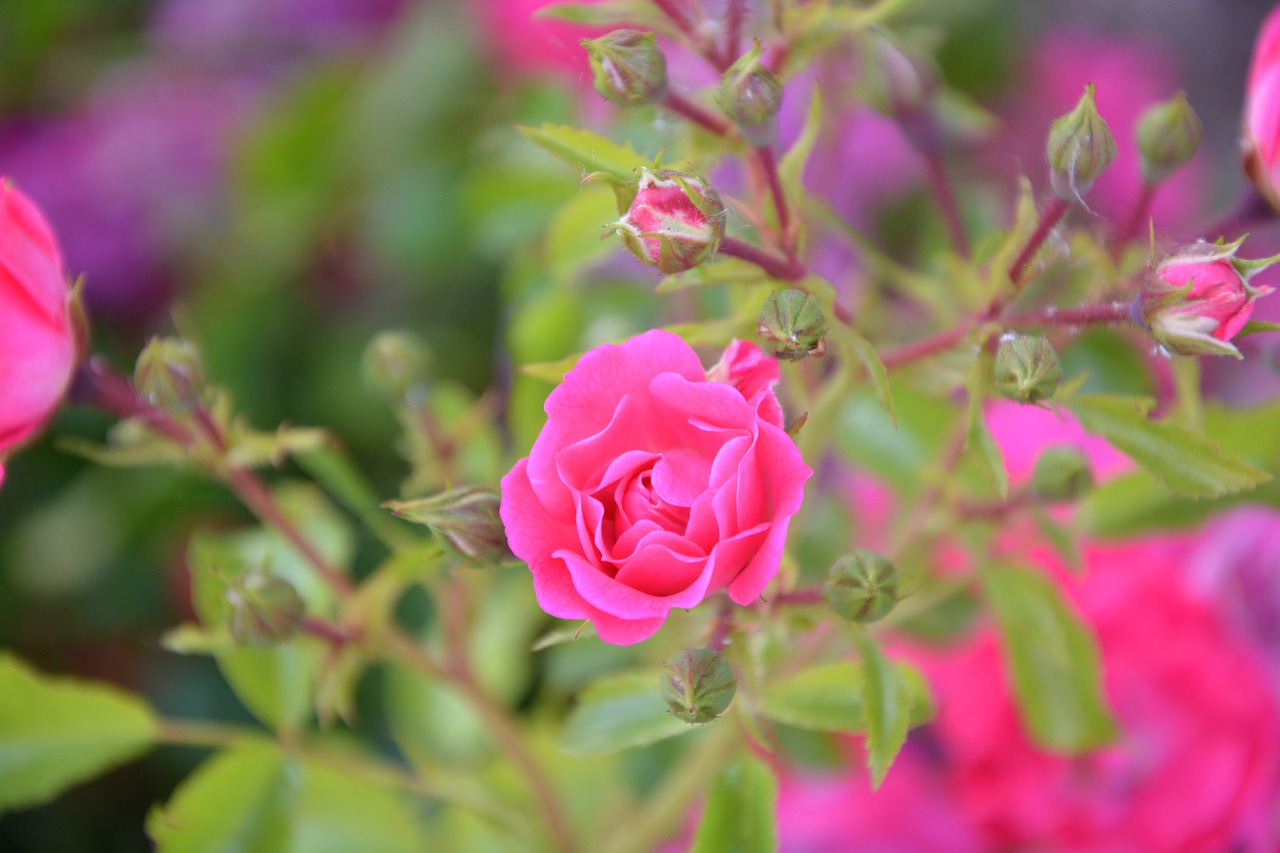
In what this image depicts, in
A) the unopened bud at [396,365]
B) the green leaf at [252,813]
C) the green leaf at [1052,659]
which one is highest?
the unopened bud at [396,365]

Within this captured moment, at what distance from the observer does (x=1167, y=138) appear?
0.45 metres

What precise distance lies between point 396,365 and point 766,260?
23 centimetres

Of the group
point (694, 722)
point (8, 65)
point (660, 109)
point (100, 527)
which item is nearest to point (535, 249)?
point (660, 109)

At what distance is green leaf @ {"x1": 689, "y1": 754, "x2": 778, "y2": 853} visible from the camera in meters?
0.42

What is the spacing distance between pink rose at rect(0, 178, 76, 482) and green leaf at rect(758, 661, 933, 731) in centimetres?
30

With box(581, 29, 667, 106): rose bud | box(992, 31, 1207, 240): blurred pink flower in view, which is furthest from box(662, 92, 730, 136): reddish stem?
box(992, 31, 1207, 240): blurred pink flower

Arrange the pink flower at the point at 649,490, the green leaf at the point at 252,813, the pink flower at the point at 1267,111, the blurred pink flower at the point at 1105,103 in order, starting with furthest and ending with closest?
the blurred pink flower at the point at 1105,103 < the green leaf at the point at 252,813 < the pink flower at the point at 1267,111 < the pink flower at the point at 649,490

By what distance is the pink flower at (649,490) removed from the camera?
307 mm

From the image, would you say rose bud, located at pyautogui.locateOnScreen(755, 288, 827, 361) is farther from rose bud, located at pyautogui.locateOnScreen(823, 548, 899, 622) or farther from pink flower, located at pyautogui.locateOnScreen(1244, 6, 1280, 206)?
pink flower, located at pyautogui.locateOnScreen(1244, 6, 1280, 206)

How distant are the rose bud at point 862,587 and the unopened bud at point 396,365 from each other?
255 millimetres

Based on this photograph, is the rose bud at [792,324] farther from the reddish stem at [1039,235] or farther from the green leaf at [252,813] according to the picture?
the green leaf at [252,813]

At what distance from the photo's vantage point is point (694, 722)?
34 centimetres

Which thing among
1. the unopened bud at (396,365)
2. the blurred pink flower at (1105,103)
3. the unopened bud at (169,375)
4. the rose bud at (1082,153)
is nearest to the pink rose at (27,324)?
the unopened bud at (169,375)

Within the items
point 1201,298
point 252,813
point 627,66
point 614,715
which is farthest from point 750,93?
point 252,813
